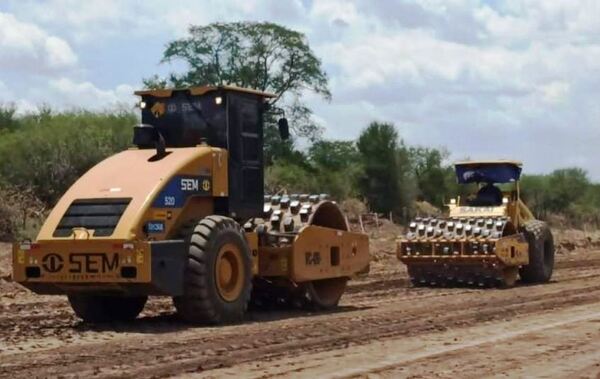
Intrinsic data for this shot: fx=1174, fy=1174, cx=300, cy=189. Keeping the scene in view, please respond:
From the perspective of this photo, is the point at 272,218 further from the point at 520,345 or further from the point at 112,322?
the point at 520,345

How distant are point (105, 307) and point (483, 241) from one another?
31.6 feet

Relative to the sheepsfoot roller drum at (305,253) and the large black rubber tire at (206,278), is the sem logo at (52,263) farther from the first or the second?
the sheepsfoot roller drum at (305,253)

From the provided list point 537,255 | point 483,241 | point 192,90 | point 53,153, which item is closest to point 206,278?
point 192,90

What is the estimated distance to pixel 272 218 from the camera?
56.1 ft

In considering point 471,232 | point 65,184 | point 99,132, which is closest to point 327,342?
point 471,232

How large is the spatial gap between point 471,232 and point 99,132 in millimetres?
17227

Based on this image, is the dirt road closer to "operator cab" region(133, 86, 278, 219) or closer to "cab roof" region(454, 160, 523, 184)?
"operator cab" region(133, 86, 278, 219)

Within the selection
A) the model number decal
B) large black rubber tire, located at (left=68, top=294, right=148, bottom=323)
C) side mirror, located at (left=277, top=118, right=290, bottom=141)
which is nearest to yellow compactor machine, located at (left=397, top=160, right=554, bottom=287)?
side mirror, located at (left=277, top=118, right=290, bottom=141)

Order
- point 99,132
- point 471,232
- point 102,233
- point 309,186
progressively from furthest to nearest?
point 309,186
point 99,132
point 471,232
point 102,233

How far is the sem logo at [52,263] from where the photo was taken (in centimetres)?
1408

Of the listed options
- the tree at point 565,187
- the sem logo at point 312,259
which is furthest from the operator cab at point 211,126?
the tree at point 565,187

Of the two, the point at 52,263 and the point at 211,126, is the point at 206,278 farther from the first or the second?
the point at 211,126

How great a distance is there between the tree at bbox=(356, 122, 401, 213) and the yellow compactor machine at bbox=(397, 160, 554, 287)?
30601 millimetres

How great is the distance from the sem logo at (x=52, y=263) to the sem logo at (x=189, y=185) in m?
1.85
